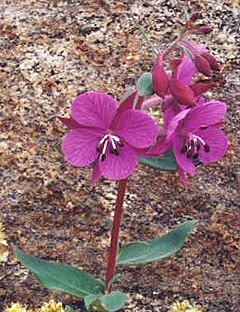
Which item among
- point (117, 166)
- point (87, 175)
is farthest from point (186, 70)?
point (87, 175)

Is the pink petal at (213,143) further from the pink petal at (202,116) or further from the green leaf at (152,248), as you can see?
the green leaf at (152,248)

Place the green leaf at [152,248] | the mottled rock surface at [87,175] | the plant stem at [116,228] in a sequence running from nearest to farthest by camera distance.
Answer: the plant stem at [116,228] < the green leaf at [152,248] < the mottled rock surface at [87,175]

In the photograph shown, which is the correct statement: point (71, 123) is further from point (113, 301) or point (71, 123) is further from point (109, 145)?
point (113, 301)

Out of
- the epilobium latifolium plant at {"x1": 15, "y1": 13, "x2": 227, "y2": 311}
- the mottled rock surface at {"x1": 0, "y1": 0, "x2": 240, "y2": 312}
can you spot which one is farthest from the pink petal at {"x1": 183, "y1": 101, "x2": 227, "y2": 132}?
the mottled rock surface at {"x1": 0, "y1": 0, "x2": 240, "y2": 312}

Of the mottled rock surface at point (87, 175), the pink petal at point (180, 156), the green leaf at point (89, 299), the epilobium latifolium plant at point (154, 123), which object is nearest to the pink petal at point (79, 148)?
the epilobium latifolium plant at point (154, 123)

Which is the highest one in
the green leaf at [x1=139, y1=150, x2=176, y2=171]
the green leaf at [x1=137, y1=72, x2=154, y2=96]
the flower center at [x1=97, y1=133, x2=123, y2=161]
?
the green leaf at [x1=137, y1=72, x2=154, y2=96]

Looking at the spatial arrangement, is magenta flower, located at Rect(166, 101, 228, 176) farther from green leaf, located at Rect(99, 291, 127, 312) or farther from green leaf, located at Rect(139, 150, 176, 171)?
green leaf, located at Rect(99, 291, 127, 312)
